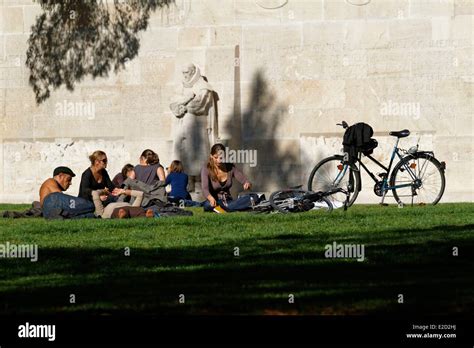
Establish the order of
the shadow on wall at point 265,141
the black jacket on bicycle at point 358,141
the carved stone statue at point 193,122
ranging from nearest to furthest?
the black jacket on bicycle at point 358,141 → the carved stone statue at point 193,122 → the shadow on wall at point 265,141

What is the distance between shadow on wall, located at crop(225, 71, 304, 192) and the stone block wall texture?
2 centimetres

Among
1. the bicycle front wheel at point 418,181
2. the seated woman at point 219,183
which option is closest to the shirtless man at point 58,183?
the seated woman at point 219,183

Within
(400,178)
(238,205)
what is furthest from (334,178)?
(400,178)

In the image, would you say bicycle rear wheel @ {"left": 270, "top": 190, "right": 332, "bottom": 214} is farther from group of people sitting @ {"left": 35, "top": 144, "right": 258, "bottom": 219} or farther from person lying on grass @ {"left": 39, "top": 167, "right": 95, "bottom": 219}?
person lying on grass @ {"left": 39, "top": 167, "right": 95, "bottom": 219}

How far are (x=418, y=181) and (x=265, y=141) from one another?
6.16 m

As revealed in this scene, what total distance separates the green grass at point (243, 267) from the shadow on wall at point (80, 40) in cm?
1086

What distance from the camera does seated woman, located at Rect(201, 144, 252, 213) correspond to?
2233 centimetres

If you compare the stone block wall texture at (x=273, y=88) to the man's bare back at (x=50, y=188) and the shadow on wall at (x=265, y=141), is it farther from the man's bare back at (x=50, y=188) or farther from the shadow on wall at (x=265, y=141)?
the man's bare back at (x=50, y=188)

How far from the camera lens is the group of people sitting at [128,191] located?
20594 millimetres

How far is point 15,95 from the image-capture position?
98.6ft

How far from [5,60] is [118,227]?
41.6 feet

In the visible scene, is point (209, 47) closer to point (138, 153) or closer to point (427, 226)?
point (138, 153)

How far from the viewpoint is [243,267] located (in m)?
13.0

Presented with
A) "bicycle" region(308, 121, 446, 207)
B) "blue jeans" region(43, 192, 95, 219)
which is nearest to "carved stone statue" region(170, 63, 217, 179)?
"bicycle" region(308, 121, 446, 207)
